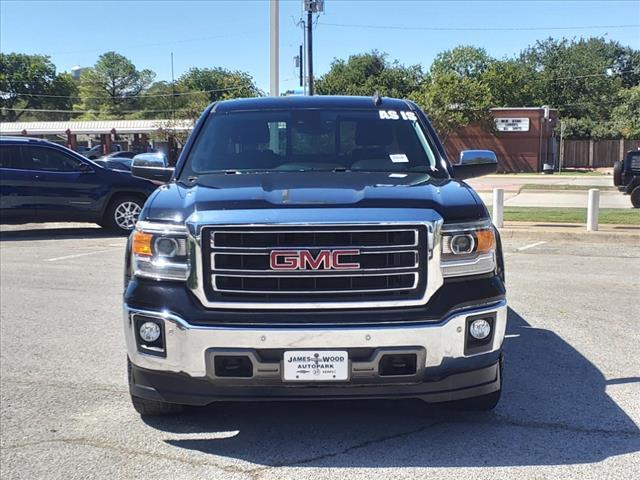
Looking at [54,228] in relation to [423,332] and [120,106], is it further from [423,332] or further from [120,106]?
[120,106]

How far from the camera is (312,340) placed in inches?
126

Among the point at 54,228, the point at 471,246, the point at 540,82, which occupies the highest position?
the point at 540,82

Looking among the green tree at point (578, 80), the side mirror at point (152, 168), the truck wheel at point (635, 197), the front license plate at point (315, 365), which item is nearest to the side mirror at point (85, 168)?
the side mirror at point (152, 168)

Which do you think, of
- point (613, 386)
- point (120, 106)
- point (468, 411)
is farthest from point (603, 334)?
point (120, 106)

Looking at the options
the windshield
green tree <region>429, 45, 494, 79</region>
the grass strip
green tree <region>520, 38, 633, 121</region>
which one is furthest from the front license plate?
green tree <region>429, 45, 494, 79</region>

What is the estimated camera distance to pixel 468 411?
4.06m

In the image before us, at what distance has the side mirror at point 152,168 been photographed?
506 cm

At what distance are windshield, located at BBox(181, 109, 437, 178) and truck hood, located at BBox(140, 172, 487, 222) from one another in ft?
1.62

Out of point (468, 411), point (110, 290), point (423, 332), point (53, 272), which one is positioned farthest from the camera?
point (53, 272)

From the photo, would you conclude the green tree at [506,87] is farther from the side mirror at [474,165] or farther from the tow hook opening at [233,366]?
the tow hook opening at [233,366]

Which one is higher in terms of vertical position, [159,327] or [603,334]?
[159,327]

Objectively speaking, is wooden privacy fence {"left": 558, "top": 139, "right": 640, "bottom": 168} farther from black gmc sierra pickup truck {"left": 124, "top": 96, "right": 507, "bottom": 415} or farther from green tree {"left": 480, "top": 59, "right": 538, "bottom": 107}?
black gmc sierra pickup truck {"left": 124, "top": 96, "right": 507, "bottom": 415}

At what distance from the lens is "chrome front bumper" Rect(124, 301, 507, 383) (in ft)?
10.5

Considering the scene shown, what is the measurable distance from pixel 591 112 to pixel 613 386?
230 ft
